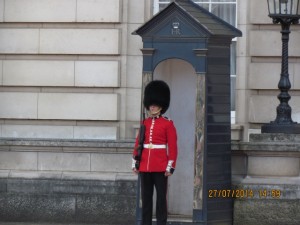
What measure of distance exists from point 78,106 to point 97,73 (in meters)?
0.52

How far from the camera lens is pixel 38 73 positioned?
15281mm

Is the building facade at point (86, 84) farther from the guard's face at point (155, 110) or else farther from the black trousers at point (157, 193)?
the guard's face at point (155, 110)

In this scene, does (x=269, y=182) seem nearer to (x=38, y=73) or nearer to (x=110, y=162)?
(x=110, y=162)

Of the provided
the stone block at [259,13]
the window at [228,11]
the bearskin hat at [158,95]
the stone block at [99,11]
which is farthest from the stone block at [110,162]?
the stone block at [259,13]

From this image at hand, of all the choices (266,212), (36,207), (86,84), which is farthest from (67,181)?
(266,212)

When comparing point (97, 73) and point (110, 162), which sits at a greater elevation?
point (97, 73)

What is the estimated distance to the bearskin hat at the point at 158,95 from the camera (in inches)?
492

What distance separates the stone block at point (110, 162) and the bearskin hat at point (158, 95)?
216 cm

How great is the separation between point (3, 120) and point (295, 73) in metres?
4.09

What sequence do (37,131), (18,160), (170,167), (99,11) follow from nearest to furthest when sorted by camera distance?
1. (170,167)
2. (18,160)
3. (99,11)
4. (37,131)

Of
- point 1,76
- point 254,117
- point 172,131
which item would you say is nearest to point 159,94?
point 172,131

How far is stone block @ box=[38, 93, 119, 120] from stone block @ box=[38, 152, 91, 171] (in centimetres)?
61

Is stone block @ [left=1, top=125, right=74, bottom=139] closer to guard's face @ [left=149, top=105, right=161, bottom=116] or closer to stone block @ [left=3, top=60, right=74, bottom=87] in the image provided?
stone block @ [left=3, top=60, right=74, bottom=87]

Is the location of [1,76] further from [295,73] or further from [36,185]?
[295,73]
